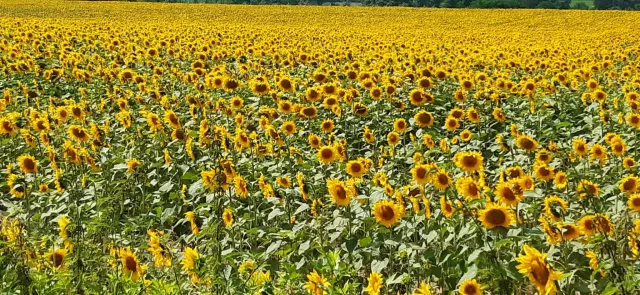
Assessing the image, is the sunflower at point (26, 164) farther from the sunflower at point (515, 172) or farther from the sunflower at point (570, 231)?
the sunflower at point (570, 231)

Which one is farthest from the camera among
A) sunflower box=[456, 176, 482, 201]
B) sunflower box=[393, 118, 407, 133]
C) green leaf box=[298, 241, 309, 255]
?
sunflower box=[393, 118, 407, 133]

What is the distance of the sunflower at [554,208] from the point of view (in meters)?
3.25

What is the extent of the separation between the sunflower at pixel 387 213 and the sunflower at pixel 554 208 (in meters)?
0.83

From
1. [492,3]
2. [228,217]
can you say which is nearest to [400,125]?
[228,217]

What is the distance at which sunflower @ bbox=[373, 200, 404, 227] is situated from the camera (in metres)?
3.55

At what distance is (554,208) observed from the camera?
349 cm

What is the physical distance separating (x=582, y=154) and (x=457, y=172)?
99 centimetres

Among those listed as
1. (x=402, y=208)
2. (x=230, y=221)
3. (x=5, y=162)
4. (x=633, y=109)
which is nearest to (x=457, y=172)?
(x=402, y=208)

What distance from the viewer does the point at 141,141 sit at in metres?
6.19

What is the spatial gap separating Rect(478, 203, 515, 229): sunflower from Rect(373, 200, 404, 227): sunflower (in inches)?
25.0

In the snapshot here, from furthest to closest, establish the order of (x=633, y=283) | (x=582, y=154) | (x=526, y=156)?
(x=526, y=156)
(x=582, y=154)
(x=633, y=283)

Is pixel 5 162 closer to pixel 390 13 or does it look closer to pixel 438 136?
pixel 438 136

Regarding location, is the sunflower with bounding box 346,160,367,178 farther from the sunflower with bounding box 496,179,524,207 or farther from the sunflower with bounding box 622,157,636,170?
the sunflower with bounding box 622,157,636,170

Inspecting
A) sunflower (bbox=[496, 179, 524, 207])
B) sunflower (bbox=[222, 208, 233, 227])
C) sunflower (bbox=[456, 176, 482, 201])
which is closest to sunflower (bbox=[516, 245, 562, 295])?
sunflower (bbox=[496, 179, 524, 207])
